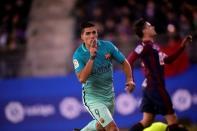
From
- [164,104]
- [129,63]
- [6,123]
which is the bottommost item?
[6,123]

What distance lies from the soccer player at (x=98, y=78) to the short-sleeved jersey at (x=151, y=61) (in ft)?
3.68

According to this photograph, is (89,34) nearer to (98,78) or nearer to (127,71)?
(98,78)

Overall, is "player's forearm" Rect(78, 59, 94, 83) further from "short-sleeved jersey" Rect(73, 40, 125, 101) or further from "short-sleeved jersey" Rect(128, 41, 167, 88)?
"short-sleeved jersey" Rect(128, 41, 167, 88)

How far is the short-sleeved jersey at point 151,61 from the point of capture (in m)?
11.8

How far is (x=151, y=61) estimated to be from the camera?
38.7 ft

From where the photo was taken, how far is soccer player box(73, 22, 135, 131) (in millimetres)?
10328

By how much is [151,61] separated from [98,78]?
62.3 inches

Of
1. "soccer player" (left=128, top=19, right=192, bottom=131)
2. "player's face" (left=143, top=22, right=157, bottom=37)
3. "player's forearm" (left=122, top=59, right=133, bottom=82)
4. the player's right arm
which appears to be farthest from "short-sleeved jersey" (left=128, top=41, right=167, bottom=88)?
the player's right arm

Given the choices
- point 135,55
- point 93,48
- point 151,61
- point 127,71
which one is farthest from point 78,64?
point 151,61

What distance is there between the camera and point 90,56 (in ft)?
32.7

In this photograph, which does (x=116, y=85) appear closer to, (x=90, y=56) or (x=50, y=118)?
(x=50, y=118)

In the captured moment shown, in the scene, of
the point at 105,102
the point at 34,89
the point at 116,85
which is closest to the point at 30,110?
the point at 34,89

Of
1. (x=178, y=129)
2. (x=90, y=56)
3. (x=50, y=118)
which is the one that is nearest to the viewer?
(x=90, y=56)

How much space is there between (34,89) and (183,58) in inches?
169
